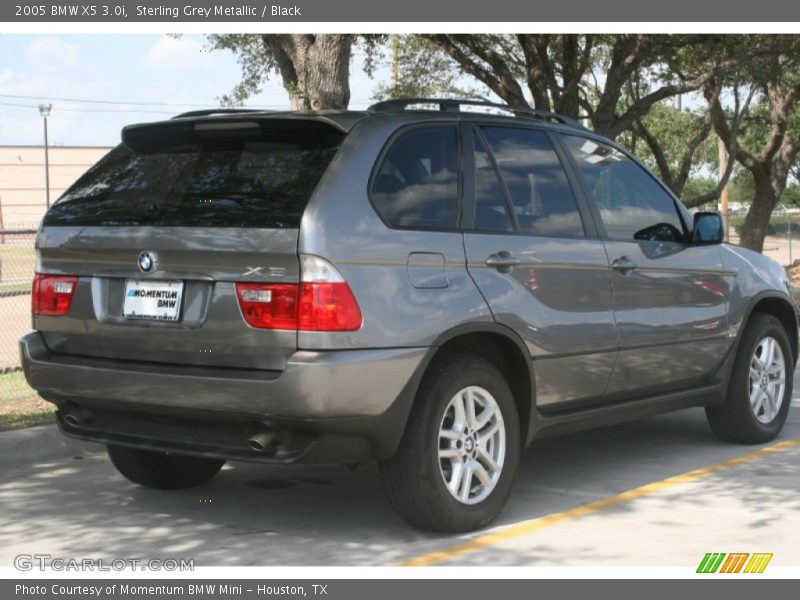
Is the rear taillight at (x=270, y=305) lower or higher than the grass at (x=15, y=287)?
higher

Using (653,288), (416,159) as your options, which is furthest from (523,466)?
(416,159)

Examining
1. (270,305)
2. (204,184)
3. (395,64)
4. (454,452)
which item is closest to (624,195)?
(454,452)

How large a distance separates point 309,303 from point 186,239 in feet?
2.21

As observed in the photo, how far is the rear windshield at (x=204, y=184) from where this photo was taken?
5.36m

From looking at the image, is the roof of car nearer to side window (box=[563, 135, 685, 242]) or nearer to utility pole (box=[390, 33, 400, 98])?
side window (box=[563, 135, 685, 242])

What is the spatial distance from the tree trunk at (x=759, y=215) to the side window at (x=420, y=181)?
20.9m

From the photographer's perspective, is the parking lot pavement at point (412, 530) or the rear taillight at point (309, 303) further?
the parking lot pavement at point (412, 530)

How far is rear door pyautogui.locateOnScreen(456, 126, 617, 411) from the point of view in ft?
19.4

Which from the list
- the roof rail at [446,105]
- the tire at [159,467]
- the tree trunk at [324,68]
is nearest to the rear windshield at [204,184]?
→ the roof rail at [446,105]

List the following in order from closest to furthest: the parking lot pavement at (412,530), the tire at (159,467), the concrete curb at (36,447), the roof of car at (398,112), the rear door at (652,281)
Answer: the parking lot pavement at (412,530)
the roof of car at (398,112)
the tire at (159,467)
the rear door at (652,281)
the concrete curb at (36,447)

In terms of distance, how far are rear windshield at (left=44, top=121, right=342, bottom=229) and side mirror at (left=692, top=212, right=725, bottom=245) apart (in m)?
2.80

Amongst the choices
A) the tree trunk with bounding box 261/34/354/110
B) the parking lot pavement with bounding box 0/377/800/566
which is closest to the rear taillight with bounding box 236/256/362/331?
the parking lot pavement with bounding box 0/377/800/566

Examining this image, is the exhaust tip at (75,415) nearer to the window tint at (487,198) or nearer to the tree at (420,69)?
the window tint at (487,198)

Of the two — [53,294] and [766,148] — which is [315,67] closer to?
[53,294]
